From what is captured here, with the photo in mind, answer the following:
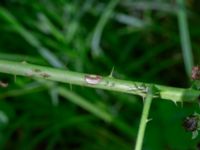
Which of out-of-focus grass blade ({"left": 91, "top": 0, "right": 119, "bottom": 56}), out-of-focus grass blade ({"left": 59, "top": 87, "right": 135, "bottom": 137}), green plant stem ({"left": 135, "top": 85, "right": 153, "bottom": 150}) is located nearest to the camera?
green plant stem ({"left": 135, "top": 85, "right": 153, "bottom": 150})

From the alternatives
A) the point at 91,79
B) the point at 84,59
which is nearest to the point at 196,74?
the point at 91,79

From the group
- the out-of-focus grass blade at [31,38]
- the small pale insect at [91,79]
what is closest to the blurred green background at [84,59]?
the out-of-focus grass blade at [31,38]

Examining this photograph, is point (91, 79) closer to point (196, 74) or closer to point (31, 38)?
point (196, 74)

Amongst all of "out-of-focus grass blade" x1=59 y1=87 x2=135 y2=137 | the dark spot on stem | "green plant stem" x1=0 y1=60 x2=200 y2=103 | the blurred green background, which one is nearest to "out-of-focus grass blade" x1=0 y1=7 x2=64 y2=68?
the blurred green background

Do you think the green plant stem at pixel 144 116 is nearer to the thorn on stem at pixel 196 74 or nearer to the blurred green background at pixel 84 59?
the thorn on stem at pixel 196 74

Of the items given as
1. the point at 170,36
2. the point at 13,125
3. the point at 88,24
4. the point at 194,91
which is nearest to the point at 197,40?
the point at 170,36

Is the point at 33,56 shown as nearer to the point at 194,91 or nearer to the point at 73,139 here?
the point at 73,139

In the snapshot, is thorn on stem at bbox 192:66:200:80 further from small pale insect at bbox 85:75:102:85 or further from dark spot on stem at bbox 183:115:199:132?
small pale insect at bbox 85:75:102:85
